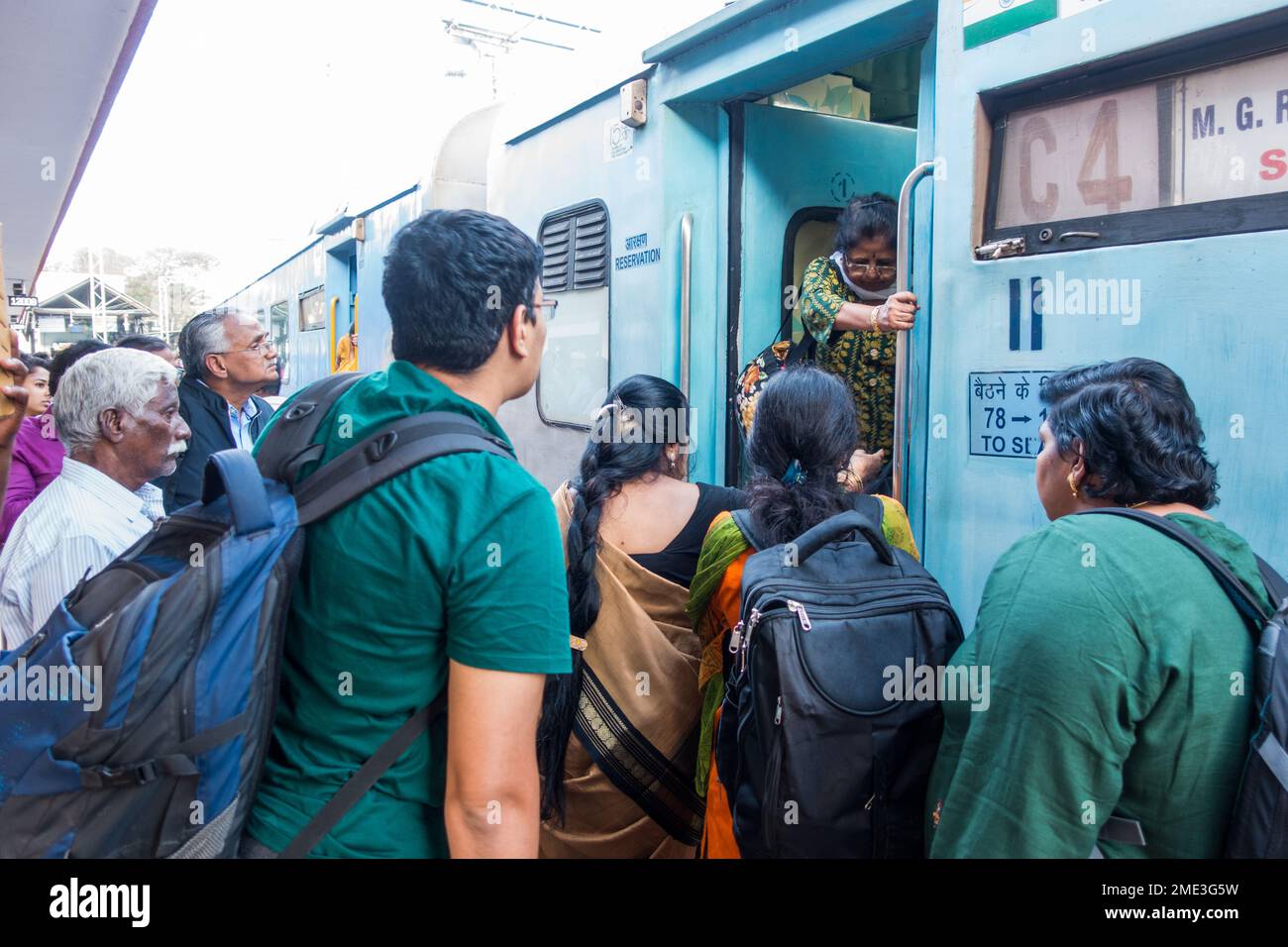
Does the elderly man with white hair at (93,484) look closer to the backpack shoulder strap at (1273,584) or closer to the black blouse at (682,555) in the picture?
the black blouse at (682,555)

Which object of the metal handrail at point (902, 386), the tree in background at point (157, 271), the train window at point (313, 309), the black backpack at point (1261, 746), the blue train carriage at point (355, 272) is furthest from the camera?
the tree in background at point (157, 271)

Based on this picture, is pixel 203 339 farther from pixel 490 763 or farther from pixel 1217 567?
pixel 1217 567

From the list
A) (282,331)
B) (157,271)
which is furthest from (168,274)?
(282,331)

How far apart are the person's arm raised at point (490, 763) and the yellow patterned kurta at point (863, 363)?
1873 millimetres

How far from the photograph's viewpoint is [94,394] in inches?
87.8

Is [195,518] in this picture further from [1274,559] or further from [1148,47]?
[1148,47]

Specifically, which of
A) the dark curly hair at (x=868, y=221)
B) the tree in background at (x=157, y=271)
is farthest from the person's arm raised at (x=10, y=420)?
the tree in background at (x=157, y=271)

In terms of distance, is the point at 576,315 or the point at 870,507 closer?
the point at 870,507

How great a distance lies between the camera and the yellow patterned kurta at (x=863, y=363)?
2846 mm

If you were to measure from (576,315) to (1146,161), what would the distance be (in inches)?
89.7

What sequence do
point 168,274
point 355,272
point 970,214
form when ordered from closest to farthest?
point 970,214, point 355,272, point 168,274

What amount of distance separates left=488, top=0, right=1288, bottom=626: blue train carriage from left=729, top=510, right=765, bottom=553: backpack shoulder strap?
1.61 ft
